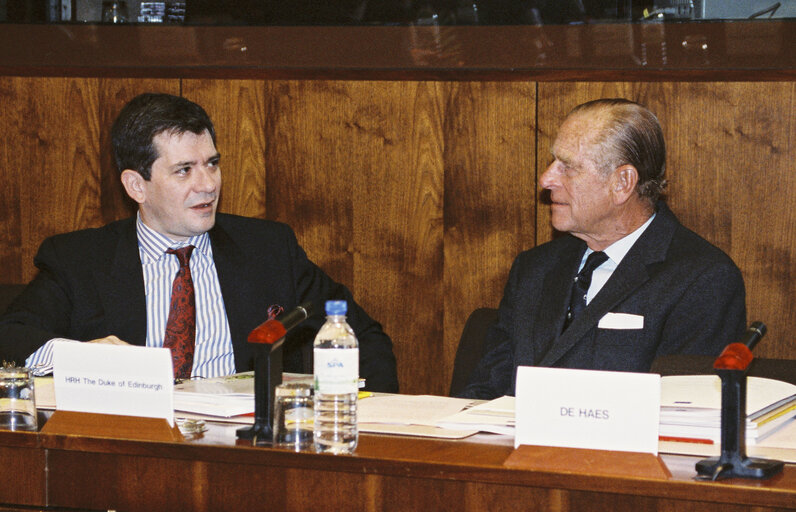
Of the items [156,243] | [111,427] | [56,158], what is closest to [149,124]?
[156,243]

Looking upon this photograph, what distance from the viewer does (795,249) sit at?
342 cm

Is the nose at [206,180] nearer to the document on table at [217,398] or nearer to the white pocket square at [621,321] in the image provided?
the document on table at [217,398]

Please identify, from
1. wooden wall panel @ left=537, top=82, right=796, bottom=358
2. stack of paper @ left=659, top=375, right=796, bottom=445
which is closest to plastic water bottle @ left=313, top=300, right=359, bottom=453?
stack of paper @ left=659, top=375, right=796, bottom=445

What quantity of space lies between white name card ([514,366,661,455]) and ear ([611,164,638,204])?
4.53ft

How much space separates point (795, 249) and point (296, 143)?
73.7 inches

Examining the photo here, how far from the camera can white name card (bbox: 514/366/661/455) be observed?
5.08 feet

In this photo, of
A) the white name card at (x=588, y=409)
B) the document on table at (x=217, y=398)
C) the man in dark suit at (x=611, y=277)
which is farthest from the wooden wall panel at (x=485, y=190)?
the white name card at (x=588, y=409)

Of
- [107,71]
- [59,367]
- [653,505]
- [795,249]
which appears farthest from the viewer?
[107,71]

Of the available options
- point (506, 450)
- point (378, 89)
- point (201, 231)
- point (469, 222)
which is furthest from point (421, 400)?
point (378, 89)

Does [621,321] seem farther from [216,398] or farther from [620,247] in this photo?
[216,398]

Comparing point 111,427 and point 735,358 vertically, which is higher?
point 735,358

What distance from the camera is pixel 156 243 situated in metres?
3.05

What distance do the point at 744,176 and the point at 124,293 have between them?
2.13 meters

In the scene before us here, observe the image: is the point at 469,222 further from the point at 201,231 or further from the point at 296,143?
the point at 201,231
